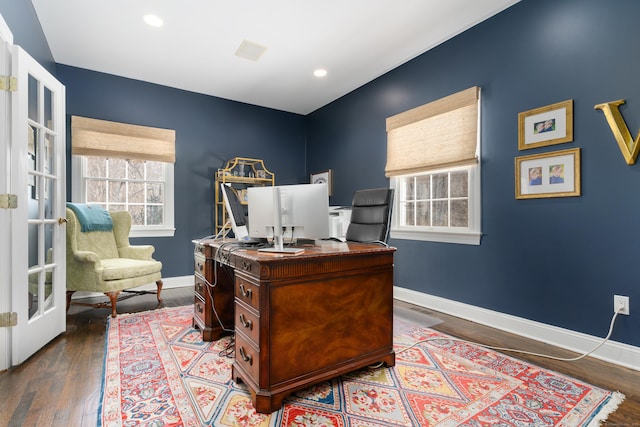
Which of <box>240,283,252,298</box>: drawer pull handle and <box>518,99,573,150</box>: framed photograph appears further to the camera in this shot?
<box>518,99,573,150</box>: framed photograph

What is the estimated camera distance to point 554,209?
7.88ft

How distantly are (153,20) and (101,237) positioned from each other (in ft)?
7.33

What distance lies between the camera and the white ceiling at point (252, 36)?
105 inches

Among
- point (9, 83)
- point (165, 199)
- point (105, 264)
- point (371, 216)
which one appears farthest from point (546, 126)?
point (165, 199)

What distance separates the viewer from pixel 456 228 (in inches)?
123

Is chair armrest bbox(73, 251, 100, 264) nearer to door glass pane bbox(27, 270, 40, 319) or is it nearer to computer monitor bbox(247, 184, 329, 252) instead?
door glass pane bbox(27, 270, 40, 319)

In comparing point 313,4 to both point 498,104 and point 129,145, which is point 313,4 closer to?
point 498,104

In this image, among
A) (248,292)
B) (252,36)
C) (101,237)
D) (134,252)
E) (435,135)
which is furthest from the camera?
(134,252)

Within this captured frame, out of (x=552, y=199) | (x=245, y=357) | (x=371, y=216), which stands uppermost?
(x=552, y=199)

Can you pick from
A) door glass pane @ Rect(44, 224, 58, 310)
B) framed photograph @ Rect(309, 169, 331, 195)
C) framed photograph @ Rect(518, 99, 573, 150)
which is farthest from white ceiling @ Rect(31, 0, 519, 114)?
door glass pane @ Rect(44, 224, 58, 310)

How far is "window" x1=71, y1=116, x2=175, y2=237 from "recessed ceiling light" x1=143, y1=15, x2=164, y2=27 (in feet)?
4.94

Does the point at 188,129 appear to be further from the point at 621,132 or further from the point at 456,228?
the point at 621,132

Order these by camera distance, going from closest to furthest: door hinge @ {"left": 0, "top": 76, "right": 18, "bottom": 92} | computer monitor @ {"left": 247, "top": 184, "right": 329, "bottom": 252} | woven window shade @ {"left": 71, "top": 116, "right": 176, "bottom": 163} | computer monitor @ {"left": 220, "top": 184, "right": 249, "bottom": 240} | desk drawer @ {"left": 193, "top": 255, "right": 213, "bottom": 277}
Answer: computer monitor @ {"left": 247, "top": 184, "right": 329, "bottom": 252} < door hinge @ {"left": 0, "top": 76, "right": 18, "bottom": 92} < computer monitor @ {"left": 220, "top": 184, "right": 249, "bottom": 240} < desk drawer @ {"left": 193, "top": 255, "right": 213, "bottom": 277} < woven window shade @ {"left": 71, "top": 116, "right": 176, "bottom": 163}

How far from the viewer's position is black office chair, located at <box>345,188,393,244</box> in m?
2.58
